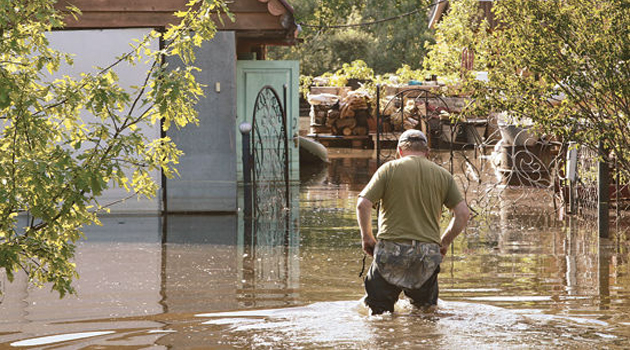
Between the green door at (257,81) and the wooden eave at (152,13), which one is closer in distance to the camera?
the wooden eave at (152,13)

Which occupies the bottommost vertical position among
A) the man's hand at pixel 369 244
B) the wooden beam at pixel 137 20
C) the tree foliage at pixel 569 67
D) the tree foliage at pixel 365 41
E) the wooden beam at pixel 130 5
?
the man's hand at pixel 369 244

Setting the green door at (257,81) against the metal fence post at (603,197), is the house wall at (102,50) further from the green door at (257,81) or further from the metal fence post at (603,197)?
the metal fence post at (603,197)

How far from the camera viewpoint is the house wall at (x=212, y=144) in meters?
17.2

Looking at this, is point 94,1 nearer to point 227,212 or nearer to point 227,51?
point 227,51

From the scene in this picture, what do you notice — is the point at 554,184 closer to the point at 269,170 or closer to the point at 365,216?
the point at 269,170

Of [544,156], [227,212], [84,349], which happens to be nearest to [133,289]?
[84,349]

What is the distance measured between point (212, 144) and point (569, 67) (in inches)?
256

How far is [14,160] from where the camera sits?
6855mm

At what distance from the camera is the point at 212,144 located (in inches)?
680

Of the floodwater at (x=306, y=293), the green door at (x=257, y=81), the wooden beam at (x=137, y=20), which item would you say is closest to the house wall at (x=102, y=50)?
the wooden beam at (x=137, y=20)

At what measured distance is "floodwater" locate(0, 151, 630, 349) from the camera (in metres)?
7.98

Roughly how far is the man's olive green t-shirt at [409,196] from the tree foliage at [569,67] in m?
4.64

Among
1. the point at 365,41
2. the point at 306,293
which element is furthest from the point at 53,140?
the point at 365,41

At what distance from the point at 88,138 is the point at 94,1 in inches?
411
